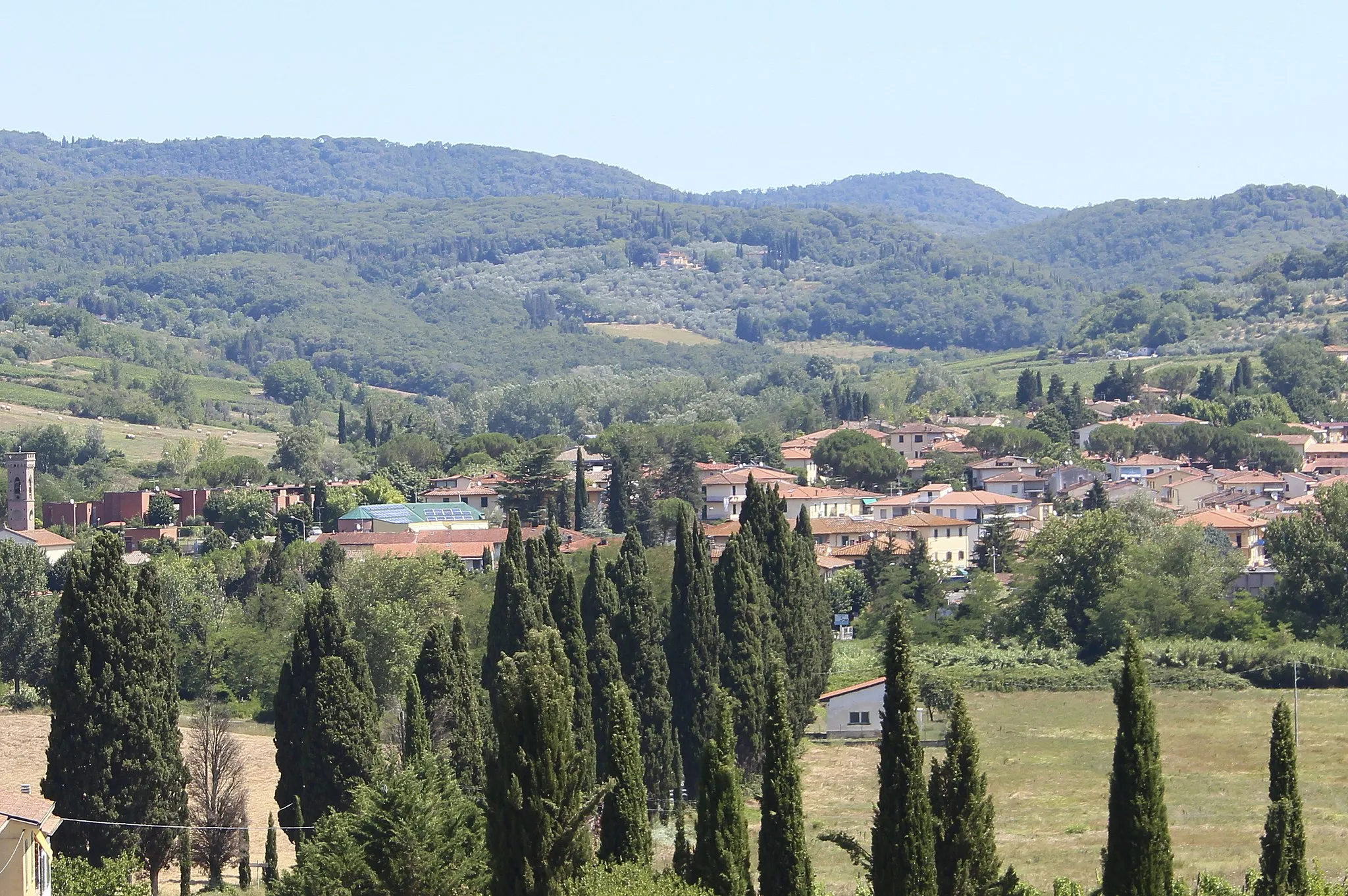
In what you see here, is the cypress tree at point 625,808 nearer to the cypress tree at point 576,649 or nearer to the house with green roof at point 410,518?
the cypress tree at point 576,649

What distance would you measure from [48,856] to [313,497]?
2909 inches

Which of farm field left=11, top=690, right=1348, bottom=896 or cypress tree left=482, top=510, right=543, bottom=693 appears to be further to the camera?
cypress tree left=482, top=510, right=543, bottom=693

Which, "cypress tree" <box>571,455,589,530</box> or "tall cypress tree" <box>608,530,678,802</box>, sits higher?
"cypress tree" <box>571,455,589,530</box>

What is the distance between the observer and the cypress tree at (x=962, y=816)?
95.3 ft

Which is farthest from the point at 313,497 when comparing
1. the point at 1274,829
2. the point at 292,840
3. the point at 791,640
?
the point at 1274,829

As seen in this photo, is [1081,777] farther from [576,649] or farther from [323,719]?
[323,719]

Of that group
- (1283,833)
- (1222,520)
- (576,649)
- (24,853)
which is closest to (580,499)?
(1222,520)

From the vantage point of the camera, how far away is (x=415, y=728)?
3534cm

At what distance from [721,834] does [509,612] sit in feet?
56.8

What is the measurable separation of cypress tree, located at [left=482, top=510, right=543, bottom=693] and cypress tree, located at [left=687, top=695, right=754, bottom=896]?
15.5m

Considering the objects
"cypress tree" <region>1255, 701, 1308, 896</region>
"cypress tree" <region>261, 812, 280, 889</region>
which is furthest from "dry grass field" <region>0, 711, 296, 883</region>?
"cypress tree" <region>1255, 701, 1308, 896</region>

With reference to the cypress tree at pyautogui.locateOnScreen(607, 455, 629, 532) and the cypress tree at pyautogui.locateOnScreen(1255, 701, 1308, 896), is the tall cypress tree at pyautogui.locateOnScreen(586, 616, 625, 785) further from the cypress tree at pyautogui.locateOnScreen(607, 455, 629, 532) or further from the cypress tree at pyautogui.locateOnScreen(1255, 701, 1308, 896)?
the cypress tree at pyautogui.locateOnScreen(607, 455, 629, 532)

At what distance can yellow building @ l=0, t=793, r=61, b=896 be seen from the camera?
28203mm

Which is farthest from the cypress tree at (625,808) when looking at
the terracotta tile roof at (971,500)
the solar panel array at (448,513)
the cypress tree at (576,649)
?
the terracotta tile roof at (971,500)
